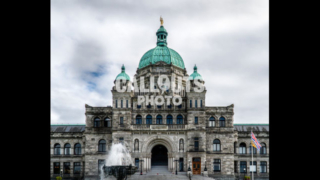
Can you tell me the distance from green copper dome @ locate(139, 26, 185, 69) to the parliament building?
2873 mm

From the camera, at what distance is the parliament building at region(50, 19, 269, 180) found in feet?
153

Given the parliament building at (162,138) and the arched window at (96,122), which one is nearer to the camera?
the parliament building at (162,138)

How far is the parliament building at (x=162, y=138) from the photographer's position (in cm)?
4656

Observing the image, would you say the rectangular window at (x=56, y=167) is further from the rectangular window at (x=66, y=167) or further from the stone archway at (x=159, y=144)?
the stone archway at (x=159, y=144)

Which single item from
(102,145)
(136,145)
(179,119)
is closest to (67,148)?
(102,145)

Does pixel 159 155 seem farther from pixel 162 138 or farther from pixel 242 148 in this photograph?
pixel 242 148

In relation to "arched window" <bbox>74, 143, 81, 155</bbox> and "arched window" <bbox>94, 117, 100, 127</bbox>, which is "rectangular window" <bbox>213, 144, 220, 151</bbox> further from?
"arched window" <bbox>74, 143, 81, 155</bbox>

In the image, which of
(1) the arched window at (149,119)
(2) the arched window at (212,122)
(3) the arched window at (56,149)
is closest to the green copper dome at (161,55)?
(1) the arched window at (149,119)

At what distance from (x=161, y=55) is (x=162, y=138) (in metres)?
16.4

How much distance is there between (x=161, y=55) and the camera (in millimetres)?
54781

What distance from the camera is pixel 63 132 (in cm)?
5322
